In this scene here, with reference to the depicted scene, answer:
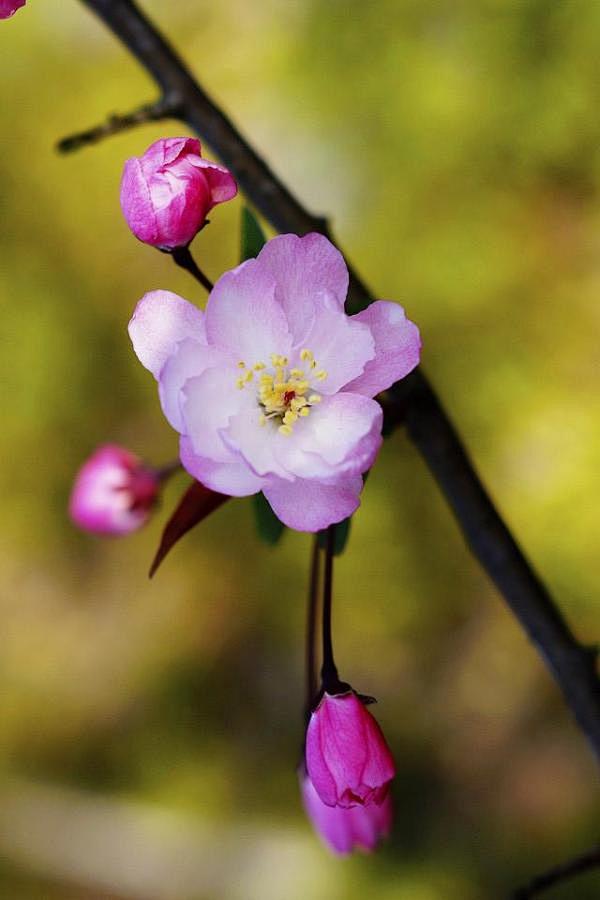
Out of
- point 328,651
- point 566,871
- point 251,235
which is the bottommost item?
point 566,871

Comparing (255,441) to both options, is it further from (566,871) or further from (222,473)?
(566,871)

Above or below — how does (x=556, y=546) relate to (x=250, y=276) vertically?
below

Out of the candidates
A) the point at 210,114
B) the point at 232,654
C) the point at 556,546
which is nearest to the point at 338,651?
the point at 232,654

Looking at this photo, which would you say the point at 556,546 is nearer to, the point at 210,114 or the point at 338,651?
the point at 338,651

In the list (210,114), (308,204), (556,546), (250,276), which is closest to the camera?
(250,276)

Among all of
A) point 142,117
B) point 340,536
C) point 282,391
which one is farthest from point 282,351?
point 142,117

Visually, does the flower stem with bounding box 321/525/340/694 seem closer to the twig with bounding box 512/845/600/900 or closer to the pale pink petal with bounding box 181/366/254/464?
the pale pink petal with bounding box 181/366/254/464
